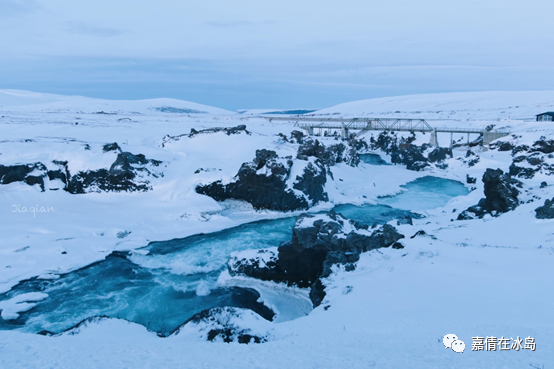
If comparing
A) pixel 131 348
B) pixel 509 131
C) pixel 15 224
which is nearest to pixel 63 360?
pixel 131 348

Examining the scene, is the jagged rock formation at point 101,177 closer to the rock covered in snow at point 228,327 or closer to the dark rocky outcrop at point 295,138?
the dark rocky outcrop at point 295,138

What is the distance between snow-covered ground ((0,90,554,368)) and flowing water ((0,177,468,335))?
3.07ft

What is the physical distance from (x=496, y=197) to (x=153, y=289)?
67.0ft

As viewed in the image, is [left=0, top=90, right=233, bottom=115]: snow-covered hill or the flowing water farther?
[left=0, top=90, right=233, bottom=115]: snow-covered hill

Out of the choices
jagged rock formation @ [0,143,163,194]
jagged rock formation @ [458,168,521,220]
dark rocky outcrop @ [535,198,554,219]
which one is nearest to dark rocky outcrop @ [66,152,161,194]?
jagged rock formation @ [0,143,163,194]

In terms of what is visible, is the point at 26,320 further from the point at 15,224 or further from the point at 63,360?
the point at 15,224

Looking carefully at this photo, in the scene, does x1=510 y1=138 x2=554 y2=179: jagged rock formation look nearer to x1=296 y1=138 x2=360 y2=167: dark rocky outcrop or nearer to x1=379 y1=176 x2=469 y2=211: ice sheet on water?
x1=379 y1=176 x2=469 y2=211: ice sheet on water

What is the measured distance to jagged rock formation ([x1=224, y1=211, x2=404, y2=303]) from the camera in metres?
16.4

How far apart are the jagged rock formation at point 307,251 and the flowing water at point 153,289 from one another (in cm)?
115

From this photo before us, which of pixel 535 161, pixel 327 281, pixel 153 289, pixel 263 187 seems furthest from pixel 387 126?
pixel 153 289

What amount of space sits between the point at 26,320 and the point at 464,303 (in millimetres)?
15176

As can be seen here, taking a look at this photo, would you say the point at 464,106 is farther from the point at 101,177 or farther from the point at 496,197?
the point at 101,177

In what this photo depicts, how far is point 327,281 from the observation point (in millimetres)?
13820

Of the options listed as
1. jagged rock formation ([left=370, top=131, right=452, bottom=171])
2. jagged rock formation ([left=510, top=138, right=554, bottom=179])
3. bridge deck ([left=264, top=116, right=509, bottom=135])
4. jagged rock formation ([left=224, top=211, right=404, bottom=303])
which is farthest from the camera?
bridge deck ([left=264, top=116, right=509, bottom=135])
